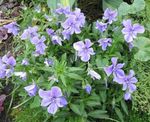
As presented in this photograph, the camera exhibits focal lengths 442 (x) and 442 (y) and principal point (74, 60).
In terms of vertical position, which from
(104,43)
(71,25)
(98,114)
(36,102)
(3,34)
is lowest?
(98,114)

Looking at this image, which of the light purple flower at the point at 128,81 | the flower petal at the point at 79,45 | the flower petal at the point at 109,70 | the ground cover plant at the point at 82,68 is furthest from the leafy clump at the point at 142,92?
the flower petal at the point at 79,45

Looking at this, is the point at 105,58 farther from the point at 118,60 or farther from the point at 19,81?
the point at 19,81

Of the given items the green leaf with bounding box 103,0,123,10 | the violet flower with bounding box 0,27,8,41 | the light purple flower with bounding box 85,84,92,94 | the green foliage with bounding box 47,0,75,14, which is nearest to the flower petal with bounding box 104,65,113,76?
the light purple flower with bounding box 85,84,92,94

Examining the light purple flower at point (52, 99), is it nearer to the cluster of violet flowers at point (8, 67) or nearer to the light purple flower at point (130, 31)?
the cluster of violet flowers at point (8, 67)

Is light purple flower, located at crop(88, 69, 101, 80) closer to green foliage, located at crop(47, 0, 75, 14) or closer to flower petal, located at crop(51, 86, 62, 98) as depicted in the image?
flower petal, located at crop(51, 86, 62, 98)

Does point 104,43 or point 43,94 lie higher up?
point 104,43

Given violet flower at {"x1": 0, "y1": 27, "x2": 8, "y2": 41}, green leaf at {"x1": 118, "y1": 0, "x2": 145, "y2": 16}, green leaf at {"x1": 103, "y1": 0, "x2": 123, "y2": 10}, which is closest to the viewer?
green leaf at {"x1": 118, "y1": 0, "x2": 145, "y2": 16}

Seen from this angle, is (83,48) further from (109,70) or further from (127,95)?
(127,95)

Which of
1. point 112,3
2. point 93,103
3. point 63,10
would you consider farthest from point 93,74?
point 112,3
